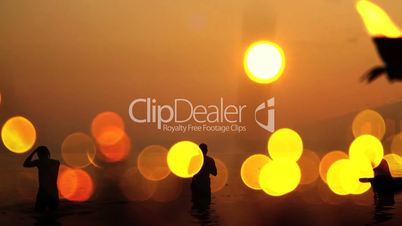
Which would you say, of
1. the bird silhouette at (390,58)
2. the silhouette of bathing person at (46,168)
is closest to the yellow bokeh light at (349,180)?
the silhouette of bathing person at (46,168)

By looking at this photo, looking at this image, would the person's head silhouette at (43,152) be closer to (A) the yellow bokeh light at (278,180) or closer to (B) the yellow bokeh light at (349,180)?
(B) the yellow bokeh light at (349,180)

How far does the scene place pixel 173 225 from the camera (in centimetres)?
1190

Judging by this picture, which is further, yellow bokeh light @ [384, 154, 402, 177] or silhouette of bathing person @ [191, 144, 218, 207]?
yellow bokeh light @ [384, 154, 402, 177]

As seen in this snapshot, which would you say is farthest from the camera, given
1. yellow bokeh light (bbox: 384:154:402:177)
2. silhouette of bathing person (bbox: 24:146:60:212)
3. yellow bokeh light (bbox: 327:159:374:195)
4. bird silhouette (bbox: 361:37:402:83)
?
yellow bokeh light (bbox: 384:154:402:177)

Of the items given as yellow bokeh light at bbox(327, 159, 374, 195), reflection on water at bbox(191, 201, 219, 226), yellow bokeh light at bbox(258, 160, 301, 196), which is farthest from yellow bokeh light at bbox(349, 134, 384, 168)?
reflection on water at bbox(191, 201, 219, 226)

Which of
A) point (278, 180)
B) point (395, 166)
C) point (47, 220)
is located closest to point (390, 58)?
point (47, 220)

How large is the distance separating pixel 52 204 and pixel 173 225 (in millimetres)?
2948

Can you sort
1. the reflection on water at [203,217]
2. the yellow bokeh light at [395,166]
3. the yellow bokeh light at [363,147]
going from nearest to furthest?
the reflection on water at [203,217], the yellow bokeh light at [395,166], the yellow bokeh light at [363,147]

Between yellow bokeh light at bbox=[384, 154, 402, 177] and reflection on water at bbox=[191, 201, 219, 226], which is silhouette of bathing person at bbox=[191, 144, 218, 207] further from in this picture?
yellow bokeh light at bbox=[384, 154, 402, 177]

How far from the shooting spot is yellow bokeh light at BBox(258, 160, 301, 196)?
43.5m

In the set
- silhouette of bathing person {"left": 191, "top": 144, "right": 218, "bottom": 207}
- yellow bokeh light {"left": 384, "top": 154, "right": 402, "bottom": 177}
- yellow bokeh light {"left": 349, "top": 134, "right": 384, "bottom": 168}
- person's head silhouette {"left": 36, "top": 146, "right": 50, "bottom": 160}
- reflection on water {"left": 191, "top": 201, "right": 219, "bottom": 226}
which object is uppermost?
yellow bokeh light {"left": 349, "top": 134, "right": 384, "bottom": 168}

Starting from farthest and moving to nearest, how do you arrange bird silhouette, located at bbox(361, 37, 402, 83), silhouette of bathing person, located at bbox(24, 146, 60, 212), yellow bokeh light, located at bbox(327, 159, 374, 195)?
yellow bokeh light, located at bbox(327, 159, 374, 195) → silhouette of bathing person, located at bbox(24, 146, 60, 212) → bird silhouette, located at bbox(361, 37, 402, 83)

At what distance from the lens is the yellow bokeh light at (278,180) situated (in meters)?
43.5

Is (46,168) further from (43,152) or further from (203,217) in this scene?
(203,217)
